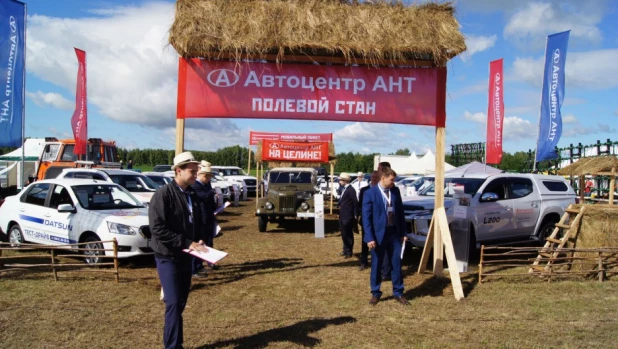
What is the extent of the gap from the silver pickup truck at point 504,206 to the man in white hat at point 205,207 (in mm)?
3710

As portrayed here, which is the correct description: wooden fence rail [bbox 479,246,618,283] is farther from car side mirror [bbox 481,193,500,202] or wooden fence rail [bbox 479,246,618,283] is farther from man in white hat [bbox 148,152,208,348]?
man in white hat [bbox 148,152,208,348]

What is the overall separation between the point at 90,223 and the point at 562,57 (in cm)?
1329

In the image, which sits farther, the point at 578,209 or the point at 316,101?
the point at 578,209

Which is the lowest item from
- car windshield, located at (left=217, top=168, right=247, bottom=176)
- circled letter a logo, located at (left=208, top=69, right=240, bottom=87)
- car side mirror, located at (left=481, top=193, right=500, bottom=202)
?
car side mirror, located at (left=481, top=193, right=500, bottom=202)

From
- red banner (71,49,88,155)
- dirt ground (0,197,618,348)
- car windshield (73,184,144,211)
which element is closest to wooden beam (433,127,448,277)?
dirt ground (0,197,618,348)

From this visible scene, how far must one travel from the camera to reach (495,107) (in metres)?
15.7

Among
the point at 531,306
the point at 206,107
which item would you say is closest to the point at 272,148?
the point at 206,107

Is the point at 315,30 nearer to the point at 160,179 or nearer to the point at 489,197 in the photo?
the point at 489,197

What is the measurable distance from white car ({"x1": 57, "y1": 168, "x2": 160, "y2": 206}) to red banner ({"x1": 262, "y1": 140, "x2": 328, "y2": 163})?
16.0ft

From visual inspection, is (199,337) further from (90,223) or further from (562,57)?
(562,57)

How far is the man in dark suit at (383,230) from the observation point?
636cm

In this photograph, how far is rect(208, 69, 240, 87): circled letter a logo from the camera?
736 centimetres

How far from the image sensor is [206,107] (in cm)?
736

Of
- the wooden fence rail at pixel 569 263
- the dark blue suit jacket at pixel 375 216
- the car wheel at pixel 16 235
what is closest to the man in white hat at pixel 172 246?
the dark blue suit jacket at pixel 375 216
